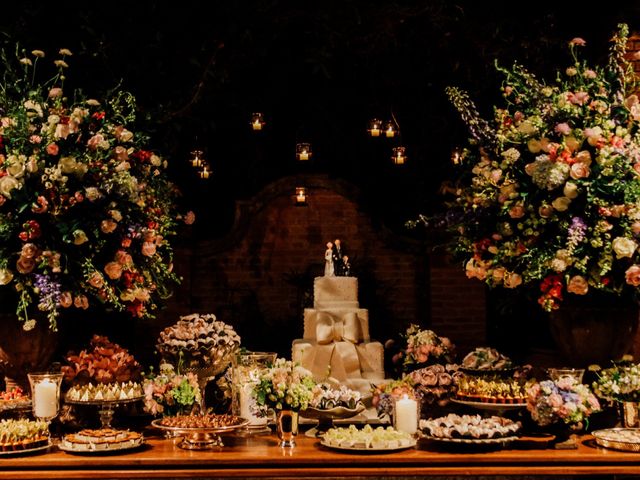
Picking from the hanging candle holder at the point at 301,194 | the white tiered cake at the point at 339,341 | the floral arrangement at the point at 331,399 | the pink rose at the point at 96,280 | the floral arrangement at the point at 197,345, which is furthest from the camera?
the hanging candle holder at the point at 301,194

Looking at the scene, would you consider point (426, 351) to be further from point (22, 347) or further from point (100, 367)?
point (22, 347)

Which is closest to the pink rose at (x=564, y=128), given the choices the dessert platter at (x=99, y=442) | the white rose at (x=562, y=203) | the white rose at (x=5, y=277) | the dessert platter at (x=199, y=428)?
the white rose at (x=562, y=203)

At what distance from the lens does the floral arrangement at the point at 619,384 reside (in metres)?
2.87

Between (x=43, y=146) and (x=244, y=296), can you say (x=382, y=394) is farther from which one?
(x=244, y=296)

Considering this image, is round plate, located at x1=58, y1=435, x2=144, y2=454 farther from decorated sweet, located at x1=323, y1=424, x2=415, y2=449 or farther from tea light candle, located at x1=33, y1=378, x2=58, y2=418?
decorated sweet, located at x1=323, y1=424, x2=415, y2=449

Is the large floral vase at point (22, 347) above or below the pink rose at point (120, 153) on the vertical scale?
below

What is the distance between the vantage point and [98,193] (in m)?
2.93

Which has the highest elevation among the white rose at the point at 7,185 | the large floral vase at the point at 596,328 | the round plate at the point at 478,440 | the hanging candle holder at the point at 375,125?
the hanging candle holder at the point at 375,125

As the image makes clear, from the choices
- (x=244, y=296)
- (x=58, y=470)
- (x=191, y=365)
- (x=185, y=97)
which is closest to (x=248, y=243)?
(x=244, y=296)

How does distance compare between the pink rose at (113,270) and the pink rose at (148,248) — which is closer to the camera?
the pink rose at (113,270)

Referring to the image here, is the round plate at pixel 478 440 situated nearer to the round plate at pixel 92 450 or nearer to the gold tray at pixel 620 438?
the gold tray at pixel 620 438

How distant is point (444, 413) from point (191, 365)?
3.80 feet

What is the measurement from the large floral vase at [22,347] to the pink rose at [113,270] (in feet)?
1.27

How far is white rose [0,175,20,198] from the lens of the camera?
285cm
